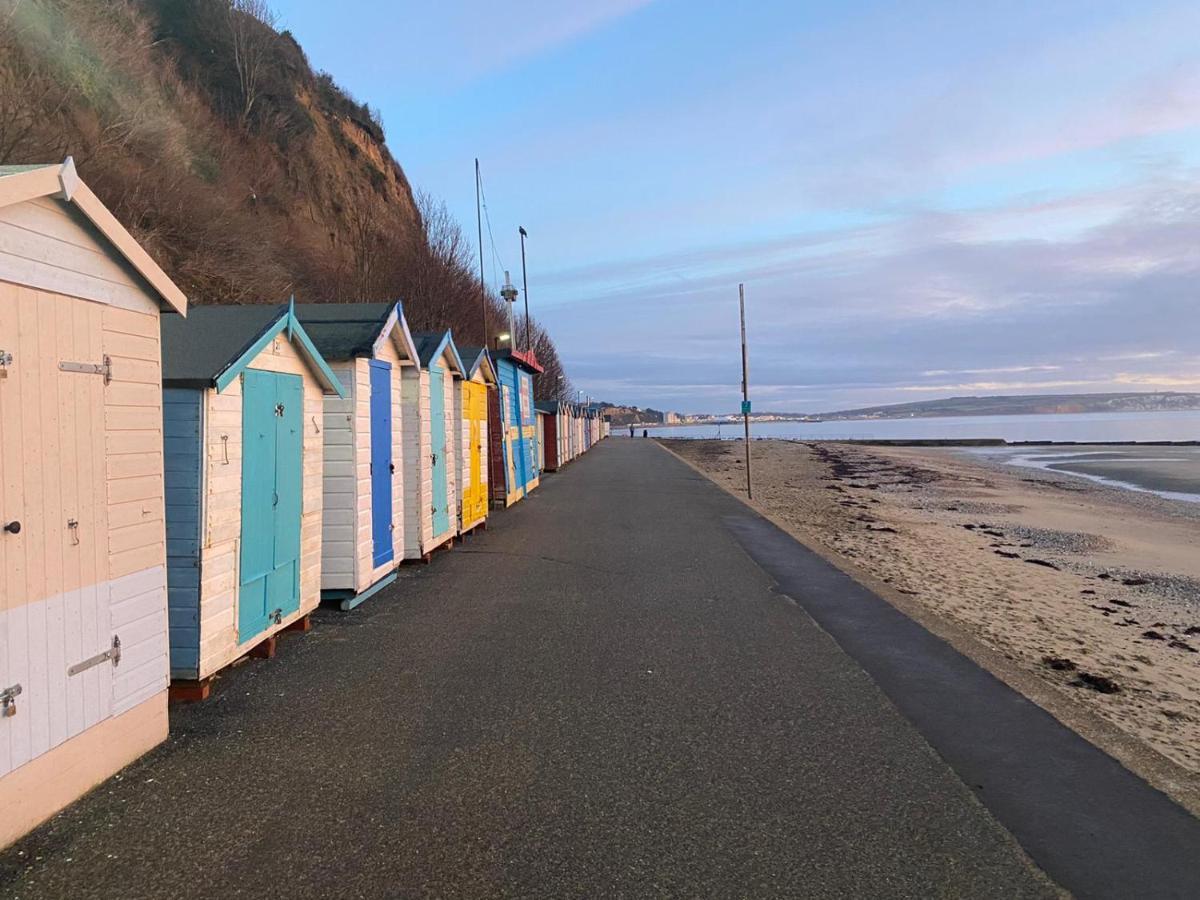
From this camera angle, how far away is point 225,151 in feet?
89.0

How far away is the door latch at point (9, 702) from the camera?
345cm

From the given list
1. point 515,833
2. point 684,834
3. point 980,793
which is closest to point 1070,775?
point 980,793

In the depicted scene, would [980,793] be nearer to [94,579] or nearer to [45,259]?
[94,579]

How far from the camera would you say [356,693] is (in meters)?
5.50

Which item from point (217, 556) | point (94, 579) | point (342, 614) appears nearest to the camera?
point (94, 579)

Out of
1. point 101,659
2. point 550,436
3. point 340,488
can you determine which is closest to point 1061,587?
point 340,488

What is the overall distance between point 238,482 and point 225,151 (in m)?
26.2

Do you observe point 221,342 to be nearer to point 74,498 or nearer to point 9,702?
point 74,498

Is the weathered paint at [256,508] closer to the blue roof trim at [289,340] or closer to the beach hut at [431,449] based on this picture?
the blue roof trim at [289,340]

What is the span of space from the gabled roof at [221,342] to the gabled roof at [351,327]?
0.76 metres

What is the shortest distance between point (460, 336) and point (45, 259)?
1309 inches

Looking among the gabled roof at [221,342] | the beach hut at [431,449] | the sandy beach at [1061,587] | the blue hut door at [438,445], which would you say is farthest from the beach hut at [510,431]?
the gabled roof at [221,342]

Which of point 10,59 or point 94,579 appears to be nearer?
point 94,579

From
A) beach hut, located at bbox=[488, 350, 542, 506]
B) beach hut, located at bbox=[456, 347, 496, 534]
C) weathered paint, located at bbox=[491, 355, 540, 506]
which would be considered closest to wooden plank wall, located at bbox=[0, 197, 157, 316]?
beach hut, located at bbox=[456, 347, 496, 534]
